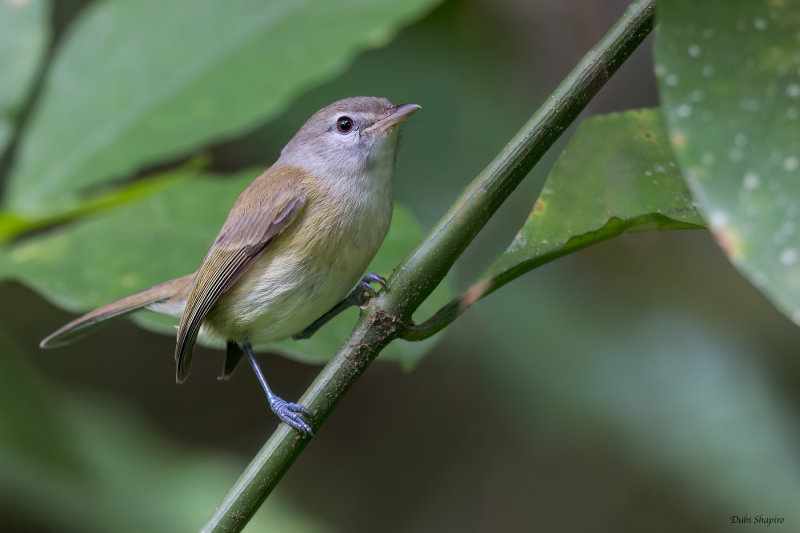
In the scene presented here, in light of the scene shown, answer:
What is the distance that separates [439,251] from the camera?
125cm

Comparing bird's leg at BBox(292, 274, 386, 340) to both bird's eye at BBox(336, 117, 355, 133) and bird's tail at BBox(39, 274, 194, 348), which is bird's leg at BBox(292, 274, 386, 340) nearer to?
bird's tail at BBox(39, 274, 194, 348)

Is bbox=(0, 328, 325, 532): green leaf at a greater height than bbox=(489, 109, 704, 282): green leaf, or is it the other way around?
bbox=(489, 109, 704, 282): green leaf

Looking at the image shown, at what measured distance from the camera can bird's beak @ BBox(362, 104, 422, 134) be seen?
7.50 feet

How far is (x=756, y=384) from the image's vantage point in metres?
3.02

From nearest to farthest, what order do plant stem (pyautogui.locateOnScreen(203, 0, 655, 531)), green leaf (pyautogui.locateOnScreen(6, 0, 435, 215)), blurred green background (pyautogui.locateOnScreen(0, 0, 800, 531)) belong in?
plant stem (pyautogui.locateOnScreen(203, 0, 655, 531)), green leaf (pyautogui.locateOnScreen(6, 0, 435, 215)), blurred green background (pyautogui.locateOnScreen(0, 0, 800, 531))

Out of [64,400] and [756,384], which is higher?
[756,384]

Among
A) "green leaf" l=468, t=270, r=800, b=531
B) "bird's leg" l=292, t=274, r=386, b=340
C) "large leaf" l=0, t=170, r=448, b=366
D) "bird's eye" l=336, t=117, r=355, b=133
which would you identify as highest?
"green leaf" l=468, t=270, r=800, b=531

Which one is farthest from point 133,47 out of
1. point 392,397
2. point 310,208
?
point 392,397

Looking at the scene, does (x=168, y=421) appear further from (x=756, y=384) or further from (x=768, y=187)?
(x=768, y=187)

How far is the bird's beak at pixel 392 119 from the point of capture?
2.29 meters

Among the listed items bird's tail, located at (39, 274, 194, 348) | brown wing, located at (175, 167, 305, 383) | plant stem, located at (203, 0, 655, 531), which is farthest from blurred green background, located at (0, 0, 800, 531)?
plant stem, located at (203, 0, 655, 531)

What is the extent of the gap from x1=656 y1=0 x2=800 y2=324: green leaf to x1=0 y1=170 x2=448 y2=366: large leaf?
35.2 inches

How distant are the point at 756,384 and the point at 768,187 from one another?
240cm

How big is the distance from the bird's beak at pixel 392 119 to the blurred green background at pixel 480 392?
2.98 ft
